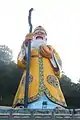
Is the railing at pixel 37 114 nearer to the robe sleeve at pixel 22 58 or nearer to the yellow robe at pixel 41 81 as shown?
the yellow robe at pixel 41 81

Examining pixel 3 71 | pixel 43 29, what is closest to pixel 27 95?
pixel 43 29

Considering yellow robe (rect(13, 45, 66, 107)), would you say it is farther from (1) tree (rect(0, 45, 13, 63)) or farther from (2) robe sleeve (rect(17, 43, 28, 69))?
(1) tree (rect(0, 45, 13, 63))

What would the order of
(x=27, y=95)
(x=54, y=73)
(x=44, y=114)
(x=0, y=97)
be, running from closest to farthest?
(x=44, y=114) → (x=27, y=95) → (x=54, y=73) → (x=0, y=97)

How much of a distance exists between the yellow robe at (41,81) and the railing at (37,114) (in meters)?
3.79

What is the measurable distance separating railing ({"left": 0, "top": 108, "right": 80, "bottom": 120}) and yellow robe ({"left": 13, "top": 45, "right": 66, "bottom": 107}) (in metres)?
3.79

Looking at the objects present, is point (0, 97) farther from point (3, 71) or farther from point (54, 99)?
point (54, 99)

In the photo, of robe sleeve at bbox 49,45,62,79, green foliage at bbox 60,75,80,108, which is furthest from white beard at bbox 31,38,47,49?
green foliage at bbox 60,75,80,108

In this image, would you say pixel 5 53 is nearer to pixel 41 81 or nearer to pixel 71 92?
pixel 71 92

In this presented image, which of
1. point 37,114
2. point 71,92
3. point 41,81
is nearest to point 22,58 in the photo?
point 41,81

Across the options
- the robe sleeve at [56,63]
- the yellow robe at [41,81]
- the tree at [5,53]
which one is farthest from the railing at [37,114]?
the tree at [5,53]

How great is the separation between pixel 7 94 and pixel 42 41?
10.7 metres

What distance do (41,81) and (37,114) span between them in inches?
204

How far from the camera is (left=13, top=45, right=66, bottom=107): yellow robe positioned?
13539 millimetres

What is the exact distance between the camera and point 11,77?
25.8 m
